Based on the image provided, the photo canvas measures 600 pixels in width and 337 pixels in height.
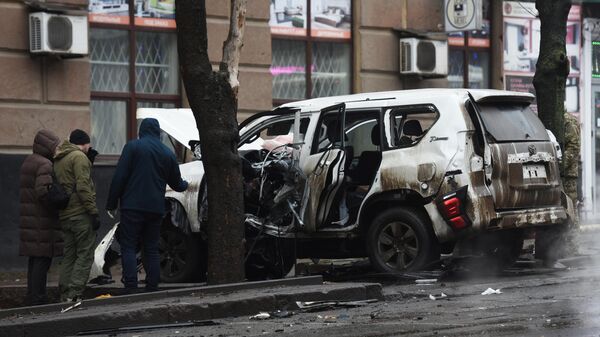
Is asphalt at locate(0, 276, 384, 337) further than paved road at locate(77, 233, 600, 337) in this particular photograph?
Yes

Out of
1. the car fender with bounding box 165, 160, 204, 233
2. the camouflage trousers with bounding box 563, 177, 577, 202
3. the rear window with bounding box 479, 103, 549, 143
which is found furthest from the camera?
the camouflage trousers with bounding box 563, 177, 577, 202

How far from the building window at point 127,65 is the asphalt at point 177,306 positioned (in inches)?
253

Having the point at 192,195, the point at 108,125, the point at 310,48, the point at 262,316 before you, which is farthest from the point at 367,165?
the point at 310,48

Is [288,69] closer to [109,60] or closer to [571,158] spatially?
[109,60]

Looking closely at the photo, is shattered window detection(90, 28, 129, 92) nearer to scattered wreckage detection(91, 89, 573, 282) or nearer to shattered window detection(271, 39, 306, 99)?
shattered window detection(271, 39, 306, 99)

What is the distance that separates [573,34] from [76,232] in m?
14.3

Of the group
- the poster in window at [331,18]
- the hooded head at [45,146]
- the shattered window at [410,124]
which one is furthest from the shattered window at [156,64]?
the hooded head at [45,146]

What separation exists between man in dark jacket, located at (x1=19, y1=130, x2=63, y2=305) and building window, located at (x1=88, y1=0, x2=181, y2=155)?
5.44 meters

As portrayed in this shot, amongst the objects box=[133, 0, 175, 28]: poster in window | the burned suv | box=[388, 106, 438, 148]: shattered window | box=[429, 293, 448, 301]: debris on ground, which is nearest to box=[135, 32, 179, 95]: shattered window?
box=[133, 0, 175, 28]: poster in window

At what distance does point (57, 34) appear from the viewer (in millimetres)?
16969

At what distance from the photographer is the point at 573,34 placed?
80.7 ft

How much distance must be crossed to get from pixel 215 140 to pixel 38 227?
181 cm

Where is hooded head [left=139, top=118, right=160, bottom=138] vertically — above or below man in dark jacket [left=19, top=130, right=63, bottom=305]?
above

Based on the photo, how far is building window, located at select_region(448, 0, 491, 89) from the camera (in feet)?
73.8
